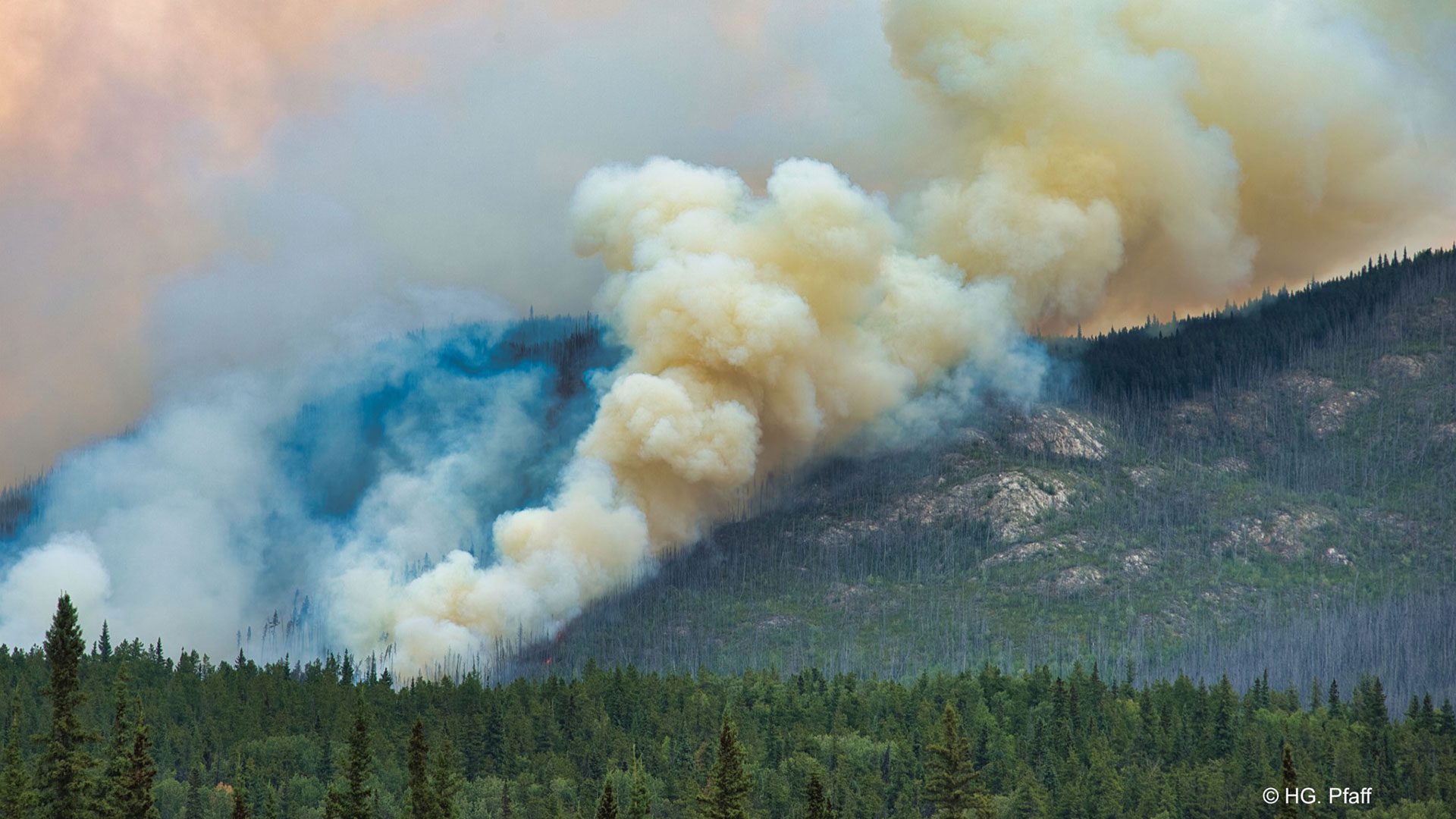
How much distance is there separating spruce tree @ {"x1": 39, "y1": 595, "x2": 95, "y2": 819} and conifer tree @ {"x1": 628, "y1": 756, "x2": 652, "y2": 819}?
46.6 metres

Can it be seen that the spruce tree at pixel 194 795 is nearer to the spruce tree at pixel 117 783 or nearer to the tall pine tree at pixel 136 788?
the spruce tree at pixel 117 783

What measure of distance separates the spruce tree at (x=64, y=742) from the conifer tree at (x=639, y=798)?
46.6 meters

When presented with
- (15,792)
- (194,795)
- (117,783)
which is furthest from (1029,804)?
(15,792)

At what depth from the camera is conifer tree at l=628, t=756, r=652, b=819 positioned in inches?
5349

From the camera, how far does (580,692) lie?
194m

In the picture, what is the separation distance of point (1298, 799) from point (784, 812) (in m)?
39.0

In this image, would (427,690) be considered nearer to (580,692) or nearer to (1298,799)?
(580,692)

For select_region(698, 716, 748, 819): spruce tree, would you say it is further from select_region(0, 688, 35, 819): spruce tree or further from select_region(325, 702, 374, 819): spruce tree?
select_region(0, 688, 35, 819): spruce tree

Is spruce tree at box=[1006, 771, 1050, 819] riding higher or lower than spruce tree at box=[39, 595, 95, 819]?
lower

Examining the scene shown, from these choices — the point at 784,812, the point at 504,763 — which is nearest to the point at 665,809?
the point at 784,812

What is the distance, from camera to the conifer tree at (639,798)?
13588 cm

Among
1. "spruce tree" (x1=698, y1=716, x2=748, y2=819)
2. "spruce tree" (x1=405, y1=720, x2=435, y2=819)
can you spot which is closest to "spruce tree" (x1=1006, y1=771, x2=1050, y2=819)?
"spruce tree" (x1=698, y1=716, x2=748, y2=819)

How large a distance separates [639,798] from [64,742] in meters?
54.1

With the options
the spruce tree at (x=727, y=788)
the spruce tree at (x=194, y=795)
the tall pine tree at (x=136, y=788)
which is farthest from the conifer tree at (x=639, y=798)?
the tall pine tree at (x=136, y=788)
